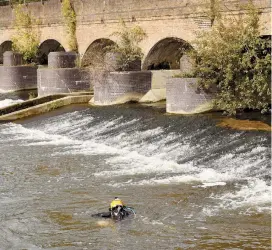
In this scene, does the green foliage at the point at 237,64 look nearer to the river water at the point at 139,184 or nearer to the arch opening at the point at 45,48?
the river water at the point at 139,184

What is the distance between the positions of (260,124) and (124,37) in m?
10.6

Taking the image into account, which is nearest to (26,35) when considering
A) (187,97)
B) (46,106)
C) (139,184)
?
(46,106)

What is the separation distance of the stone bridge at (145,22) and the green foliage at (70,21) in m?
0.36

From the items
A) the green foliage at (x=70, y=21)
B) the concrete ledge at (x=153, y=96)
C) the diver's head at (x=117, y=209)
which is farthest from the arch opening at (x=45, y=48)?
the diver's head at (x=117, y=209)

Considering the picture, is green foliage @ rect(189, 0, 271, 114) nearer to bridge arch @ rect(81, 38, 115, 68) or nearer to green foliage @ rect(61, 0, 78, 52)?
bridge arch @ rect(81, 38, 115, 68)

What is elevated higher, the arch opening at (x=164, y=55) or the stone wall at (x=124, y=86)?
the arch opening at (x=164, y=55)

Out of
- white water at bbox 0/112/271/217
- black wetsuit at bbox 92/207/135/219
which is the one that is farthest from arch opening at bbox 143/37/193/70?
black wetsuit at bbox 92/207/135/219

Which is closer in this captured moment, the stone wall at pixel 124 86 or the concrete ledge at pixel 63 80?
the stone wall at pixel 124 86

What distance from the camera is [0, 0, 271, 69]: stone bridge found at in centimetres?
2555

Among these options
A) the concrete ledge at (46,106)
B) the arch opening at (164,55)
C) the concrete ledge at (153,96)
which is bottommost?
the concrete ledge at (46,106)

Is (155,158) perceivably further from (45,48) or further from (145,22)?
(45,48)

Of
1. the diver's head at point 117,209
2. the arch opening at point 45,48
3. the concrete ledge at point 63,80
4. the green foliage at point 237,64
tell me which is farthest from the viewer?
the arch opening at point 45,48

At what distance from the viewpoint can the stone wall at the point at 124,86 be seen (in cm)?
2712

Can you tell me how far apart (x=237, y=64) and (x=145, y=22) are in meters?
8.43
